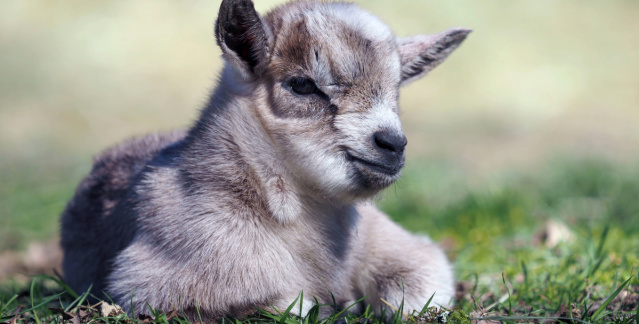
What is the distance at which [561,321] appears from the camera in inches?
137

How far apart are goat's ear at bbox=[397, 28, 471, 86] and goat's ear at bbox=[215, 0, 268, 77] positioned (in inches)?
42.7

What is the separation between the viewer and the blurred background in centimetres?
717

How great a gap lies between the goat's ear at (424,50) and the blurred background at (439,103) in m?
2.24

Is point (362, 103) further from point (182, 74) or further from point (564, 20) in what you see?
point (564, 20)

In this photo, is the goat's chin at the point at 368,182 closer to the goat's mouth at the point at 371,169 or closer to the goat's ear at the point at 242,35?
the goat's mouth at the point at 371,169

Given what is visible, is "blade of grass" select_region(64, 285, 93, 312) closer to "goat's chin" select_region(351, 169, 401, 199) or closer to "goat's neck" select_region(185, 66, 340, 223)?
"goat's neck" select_region(185, 66, 340, 223)

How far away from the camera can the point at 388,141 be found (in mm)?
3379

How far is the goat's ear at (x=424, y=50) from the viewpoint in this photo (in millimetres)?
4285

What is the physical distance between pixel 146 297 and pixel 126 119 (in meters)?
10.4

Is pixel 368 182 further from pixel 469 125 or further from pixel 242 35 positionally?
pixel 469 125

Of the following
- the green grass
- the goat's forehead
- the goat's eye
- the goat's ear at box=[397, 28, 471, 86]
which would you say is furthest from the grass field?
the goat's ear at box=[397, 28, 471, 86]

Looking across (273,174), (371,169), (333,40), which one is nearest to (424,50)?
(333,40)

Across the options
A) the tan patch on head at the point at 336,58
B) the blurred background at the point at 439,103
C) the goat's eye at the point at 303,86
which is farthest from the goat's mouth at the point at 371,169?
the blurred background at the point at 439,103

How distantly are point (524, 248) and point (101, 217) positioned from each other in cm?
336
